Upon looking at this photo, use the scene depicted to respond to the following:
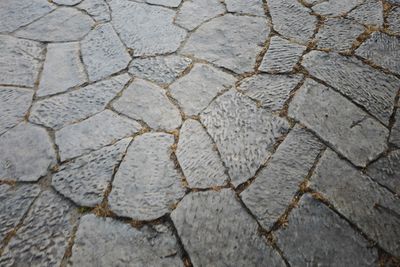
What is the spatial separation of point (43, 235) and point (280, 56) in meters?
2.60

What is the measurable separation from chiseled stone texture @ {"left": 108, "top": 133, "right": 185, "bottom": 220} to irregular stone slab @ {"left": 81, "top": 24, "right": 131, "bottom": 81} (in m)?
0.94

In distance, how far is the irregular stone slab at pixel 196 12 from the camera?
3396mm

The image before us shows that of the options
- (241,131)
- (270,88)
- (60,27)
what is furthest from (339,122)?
(60,27)

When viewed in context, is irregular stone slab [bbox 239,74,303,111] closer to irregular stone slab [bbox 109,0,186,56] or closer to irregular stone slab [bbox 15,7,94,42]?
irregular stone slab [bbox 109,0,186,56]

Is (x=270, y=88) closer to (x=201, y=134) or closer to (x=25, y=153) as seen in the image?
(x=201, y=134)

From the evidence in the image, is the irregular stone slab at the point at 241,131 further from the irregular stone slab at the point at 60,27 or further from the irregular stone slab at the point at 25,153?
the irregular stone slab at the point at 60,27

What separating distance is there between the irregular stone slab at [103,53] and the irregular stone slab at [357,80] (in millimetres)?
1896

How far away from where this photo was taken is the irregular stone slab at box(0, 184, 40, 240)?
2.06 meters

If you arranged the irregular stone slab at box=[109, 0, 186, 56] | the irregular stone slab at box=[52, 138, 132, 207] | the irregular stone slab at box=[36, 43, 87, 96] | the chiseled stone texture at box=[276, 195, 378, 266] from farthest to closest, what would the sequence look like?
the irregular stone slab at box=[109, 0, 186, 56] < the irregular stone slab at box=[36, 43, 87, 96] < the irregular stone slab at box=[52, 138, 132, 207] < the chiseled stone texture at box=[276, 195, 378, 266]

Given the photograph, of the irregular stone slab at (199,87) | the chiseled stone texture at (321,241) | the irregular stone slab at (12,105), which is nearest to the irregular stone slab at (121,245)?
the chiseled stone texture at (321,241)

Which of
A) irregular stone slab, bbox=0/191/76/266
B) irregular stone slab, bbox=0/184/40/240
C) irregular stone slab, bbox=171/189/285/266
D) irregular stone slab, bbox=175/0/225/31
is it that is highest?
irregular stone slab, bbox=175/0/225/31

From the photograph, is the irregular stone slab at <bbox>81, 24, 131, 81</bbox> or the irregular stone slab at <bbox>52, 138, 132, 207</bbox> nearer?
the irregular stone slab at <bbox>52, 138, 132, 207</bbox>

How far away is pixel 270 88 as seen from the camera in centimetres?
277

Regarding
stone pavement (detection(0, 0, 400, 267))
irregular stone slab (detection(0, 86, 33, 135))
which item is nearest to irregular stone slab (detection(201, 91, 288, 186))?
stone pavement (detection(0, 0, 400, 267))
